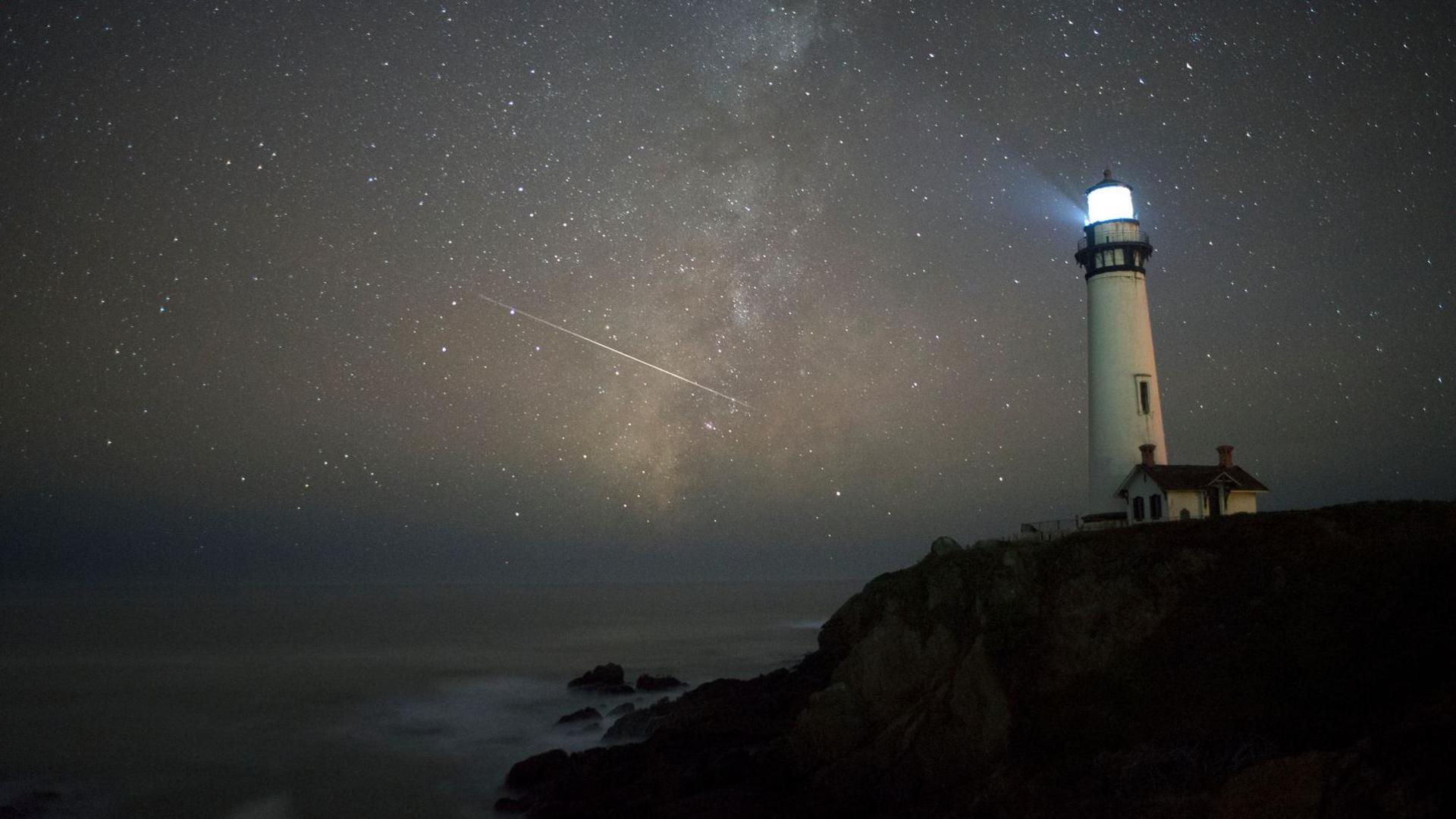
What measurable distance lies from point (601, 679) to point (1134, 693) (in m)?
31.4

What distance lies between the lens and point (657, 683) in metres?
39.3

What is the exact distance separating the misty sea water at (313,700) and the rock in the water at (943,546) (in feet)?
43.3

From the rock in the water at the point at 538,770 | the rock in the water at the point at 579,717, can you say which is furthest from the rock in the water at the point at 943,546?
the rock in the water at the point at 579,717

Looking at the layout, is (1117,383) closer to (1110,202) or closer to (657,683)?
(1110,202)

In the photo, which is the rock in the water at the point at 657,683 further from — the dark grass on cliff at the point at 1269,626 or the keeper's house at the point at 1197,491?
the dark grass on cliff at the point at 1269,626

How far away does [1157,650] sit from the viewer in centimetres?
1459

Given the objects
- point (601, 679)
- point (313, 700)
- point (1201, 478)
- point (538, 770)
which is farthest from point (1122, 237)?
point (313, 700)

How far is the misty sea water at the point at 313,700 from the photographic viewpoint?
25328 mm

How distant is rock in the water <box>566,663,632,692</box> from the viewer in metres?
40.8

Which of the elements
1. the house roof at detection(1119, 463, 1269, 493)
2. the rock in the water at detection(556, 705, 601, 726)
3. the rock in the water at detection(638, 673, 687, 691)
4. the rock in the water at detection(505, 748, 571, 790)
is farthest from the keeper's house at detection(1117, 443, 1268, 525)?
the rock in the water at detection(638, 673, 687, 691)

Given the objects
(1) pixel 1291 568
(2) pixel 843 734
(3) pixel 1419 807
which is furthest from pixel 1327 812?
(2) pixel 843 734

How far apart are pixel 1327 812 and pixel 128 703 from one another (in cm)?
A: 4625

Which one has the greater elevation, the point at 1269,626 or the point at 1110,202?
the point at 1110,202

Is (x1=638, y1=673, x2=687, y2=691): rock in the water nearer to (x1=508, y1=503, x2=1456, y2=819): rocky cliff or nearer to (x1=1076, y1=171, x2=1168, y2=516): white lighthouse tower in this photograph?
(x1=508, y1=503, x2=1456, y2=819): rocky cliff
